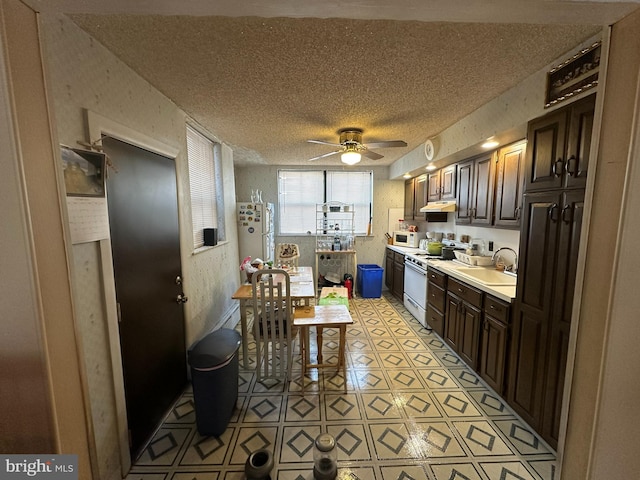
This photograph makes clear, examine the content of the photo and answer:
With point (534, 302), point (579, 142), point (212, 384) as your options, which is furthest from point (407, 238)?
point (212, 384)

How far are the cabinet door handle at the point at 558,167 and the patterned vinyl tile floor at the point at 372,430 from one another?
5.78 ft

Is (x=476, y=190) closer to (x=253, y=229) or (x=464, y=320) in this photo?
(x=464, y=320)

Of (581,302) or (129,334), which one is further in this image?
(129,334)

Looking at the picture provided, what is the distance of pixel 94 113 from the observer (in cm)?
132

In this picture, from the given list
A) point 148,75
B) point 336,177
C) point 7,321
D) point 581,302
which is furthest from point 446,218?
point 7,321

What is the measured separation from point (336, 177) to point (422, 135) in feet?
7.16

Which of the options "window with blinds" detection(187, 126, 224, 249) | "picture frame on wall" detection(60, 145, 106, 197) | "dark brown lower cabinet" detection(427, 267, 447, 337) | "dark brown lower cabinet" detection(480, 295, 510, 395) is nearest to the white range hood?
"dark brown lower cabinet" detection(427, 267, 447, 337)

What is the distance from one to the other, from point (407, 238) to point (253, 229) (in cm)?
273

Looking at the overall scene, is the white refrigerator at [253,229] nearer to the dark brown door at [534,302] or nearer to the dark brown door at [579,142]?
the dark brown door at [534,302]

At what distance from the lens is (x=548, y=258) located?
163cm

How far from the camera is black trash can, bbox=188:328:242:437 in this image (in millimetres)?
1736

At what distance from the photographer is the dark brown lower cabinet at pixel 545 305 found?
1510 millimetres

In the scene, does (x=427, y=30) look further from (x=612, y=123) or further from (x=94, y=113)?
(x=94, y=113)

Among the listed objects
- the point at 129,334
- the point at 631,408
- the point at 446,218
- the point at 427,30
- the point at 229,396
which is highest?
the point at 427,30
